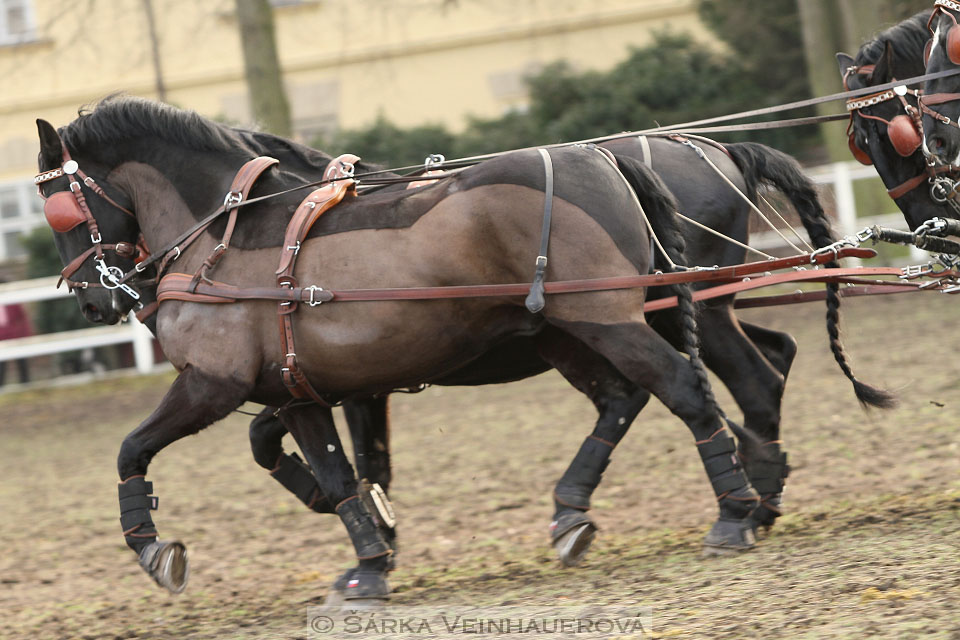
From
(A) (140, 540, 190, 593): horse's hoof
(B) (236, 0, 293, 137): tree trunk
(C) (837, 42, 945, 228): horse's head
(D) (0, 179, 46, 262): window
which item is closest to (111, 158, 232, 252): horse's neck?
(A) (140, 540, 190, 593): horse's hoof

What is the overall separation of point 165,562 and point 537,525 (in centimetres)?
221

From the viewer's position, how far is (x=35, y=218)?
1827 cm

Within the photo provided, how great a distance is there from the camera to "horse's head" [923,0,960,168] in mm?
4797

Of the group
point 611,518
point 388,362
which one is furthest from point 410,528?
point 388,362

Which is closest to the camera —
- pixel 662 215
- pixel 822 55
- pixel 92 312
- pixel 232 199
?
pixel 662 215

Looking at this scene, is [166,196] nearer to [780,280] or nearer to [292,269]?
[292,269]

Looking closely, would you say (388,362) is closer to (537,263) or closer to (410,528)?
(537,263)

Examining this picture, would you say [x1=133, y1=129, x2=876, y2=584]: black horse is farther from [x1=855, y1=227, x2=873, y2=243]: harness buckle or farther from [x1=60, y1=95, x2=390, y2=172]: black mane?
[x1=855, y1=227, x2=873, y2=243]: harness buckle

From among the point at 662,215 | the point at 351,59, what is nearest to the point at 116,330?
the point at 351,59

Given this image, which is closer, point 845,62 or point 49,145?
point 49,145

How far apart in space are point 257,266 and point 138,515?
3.69 ft

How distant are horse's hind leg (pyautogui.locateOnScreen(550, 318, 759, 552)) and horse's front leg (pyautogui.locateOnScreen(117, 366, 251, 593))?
1.40 meters

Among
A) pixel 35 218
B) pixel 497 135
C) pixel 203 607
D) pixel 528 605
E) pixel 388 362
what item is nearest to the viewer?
pixel 528 605

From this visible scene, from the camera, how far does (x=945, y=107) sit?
4824 mm
